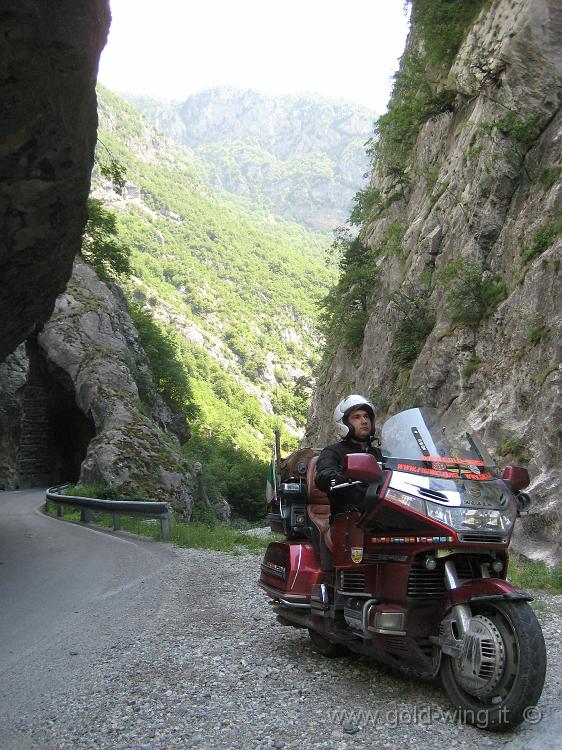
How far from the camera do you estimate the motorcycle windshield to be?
397 centimetres

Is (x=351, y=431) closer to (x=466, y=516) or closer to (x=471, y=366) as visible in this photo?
(x=466, y=516)

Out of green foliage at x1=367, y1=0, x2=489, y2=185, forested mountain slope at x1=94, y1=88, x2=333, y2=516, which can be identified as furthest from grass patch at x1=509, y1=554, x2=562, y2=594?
forested mountain slope at x1=94, y1=88, x2=333, y2=516

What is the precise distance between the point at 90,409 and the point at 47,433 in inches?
462

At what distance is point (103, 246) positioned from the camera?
37.9 metres

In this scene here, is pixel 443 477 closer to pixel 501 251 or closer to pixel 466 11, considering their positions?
pixel 501 251

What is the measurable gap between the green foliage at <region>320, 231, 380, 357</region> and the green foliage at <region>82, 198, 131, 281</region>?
14.0 m

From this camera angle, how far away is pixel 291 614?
203 inches

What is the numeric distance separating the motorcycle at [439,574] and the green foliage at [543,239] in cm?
981

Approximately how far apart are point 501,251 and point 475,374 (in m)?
3.38

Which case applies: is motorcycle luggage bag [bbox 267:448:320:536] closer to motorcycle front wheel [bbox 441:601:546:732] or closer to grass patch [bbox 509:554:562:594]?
motorcycle front wheel [bbox 441:601:546:732]

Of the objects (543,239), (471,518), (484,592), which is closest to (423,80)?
(543,239)

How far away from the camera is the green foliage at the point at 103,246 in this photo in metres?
36.8

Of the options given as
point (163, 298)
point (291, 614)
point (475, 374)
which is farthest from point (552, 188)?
point (163, 298)

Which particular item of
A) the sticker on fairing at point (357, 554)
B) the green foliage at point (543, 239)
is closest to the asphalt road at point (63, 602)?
the sticker on fairing at point (357, 554)
